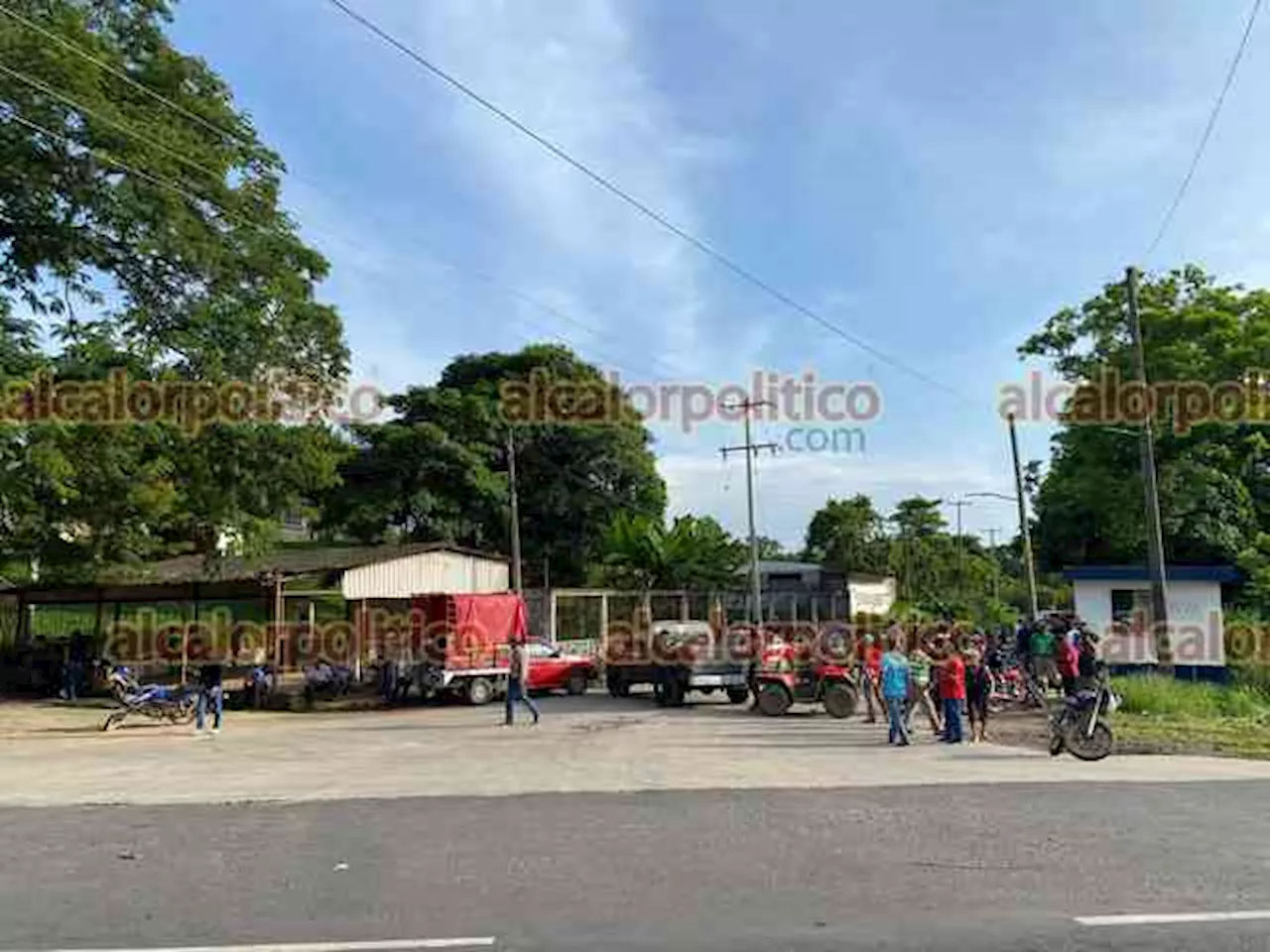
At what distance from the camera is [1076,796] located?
12055 millimetres

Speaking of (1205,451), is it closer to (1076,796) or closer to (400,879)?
(1076,796)

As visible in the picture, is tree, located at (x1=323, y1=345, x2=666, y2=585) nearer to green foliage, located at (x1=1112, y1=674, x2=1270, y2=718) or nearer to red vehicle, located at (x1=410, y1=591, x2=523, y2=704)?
red vehicle, located at (x1=410, y1=591, x2=523, y2=704)

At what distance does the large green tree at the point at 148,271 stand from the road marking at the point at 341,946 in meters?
15.5

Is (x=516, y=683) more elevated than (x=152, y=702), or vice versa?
(x=516, y=683)

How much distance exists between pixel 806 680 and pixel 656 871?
15.6m

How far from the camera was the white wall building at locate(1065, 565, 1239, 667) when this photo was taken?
92.1ft

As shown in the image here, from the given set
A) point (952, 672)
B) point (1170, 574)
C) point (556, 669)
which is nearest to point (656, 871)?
point (952, 672)

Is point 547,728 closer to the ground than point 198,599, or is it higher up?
closer to the ground

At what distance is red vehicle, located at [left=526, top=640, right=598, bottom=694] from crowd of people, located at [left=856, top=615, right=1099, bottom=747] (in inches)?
368

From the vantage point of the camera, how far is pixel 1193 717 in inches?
813

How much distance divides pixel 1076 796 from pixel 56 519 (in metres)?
23.7

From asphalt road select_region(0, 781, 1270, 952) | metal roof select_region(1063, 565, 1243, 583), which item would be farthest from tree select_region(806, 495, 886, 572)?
asphalt road select_region(0, 781, 1270, 952)

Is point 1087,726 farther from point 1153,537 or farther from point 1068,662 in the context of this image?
point 1153,537

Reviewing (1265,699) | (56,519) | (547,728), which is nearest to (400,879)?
(547,728)
